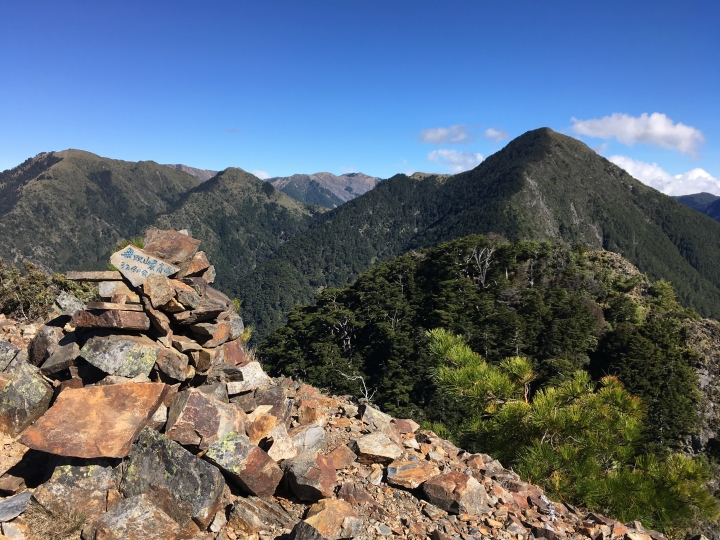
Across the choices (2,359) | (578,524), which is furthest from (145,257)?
(578,524)

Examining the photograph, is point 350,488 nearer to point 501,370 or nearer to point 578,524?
point 578,524

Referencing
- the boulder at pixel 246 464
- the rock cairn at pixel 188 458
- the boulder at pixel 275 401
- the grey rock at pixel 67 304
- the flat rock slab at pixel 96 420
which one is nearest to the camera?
the rock cairn at pixel 188 458

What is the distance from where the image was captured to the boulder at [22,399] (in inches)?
206

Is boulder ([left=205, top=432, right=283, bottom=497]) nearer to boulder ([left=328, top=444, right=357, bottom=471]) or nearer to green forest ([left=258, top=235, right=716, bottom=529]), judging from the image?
boulder ([left=328, top=444, right=357, bottom=471])

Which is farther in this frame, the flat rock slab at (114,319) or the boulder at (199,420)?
the flat rock slab at (114,319)

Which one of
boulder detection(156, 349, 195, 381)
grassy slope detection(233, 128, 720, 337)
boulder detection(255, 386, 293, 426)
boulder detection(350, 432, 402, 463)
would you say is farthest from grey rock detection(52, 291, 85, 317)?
grassy slope detection(233, 128, 720, 337)

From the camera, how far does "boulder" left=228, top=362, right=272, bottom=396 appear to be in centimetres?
606

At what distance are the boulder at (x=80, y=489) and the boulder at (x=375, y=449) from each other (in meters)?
2.78

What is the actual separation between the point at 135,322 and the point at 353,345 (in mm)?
49229

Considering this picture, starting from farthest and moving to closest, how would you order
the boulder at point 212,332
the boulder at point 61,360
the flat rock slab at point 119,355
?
the boulder at point 212,332, the boulder at point 61,360, the flat rock slab at point 119,355

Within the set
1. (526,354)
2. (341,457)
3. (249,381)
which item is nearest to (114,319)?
(249,381)

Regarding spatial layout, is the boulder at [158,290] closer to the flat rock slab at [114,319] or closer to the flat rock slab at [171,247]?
the flat rock slab at [114,319]

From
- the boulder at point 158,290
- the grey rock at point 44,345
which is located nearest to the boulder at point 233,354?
the boulder at point 158,290

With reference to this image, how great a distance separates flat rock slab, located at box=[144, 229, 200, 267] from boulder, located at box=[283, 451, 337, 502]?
3738 millimetres
